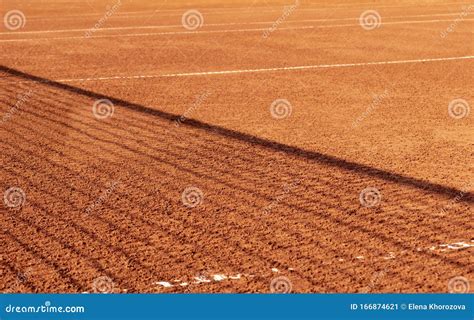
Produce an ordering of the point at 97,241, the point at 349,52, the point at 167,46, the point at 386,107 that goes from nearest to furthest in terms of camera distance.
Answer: the point at 97,241, the point at 386,107, the point at 349,52, the point at 167,46

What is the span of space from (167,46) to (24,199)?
44.5ft

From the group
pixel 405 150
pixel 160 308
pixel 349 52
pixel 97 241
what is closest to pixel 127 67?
pixel 349 52

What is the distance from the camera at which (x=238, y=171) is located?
891 cm

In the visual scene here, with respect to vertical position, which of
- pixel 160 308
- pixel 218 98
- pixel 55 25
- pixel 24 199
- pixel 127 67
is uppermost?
pixel 55 25

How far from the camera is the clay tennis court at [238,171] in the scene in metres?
6.38

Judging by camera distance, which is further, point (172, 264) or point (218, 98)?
point (218, 98)

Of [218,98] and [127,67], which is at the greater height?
[127,67]

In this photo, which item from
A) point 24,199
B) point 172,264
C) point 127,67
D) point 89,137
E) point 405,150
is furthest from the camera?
point 127,67

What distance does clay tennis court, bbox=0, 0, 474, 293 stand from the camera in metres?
6.38

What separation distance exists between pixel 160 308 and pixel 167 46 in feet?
53.4

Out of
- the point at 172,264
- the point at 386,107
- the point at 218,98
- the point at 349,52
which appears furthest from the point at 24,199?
the point at 349,52

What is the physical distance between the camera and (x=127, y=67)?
17391 mm

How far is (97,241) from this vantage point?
695 cm

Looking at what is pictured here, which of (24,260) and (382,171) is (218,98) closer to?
(382,171)
